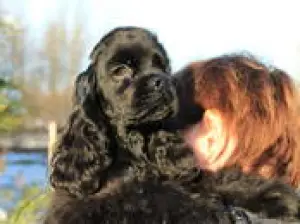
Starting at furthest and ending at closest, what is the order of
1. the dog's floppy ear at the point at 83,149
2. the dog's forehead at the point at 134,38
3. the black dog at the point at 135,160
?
the dog's forehead at the point at 134,38, the dog's floppy ear at the point at 83,149, the black dog at the point at 135,160

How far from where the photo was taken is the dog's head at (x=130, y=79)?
98.0 inches

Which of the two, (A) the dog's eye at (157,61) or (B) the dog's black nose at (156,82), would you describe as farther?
(A) the dog's eye at (157,61)

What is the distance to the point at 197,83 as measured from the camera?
2682 mm

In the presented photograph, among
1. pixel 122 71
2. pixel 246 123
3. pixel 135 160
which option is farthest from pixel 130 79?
pixel 246 123

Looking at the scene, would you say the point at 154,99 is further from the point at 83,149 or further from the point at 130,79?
the point at 83,149

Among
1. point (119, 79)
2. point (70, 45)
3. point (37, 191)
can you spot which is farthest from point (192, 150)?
point (70, 45)

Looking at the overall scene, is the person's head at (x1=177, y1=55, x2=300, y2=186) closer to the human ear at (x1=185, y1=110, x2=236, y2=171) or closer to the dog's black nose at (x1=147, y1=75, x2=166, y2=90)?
the human ear at (x1=185, y1=110, x2=236, y2=171)

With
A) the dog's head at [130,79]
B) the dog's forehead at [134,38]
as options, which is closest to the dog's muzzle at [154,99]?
the dog's head at [130,79]

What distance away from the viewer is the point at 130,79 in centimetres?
256

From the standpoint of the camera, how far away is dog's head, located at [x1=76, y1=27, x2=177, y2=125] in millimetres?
2490

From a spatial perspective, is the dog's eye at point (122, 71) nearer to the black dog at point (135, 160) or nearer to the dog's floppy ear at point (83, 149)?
the black dog at point (135, 160)

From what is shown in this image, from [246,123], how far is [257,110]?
0.20 ft

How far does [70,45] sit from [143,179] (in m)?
17.5

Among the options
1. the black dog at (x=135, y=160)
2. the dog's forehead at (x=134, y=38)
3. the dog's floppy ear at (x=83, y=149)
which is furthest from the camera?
the dog's forehead at (x=134, y=38)
